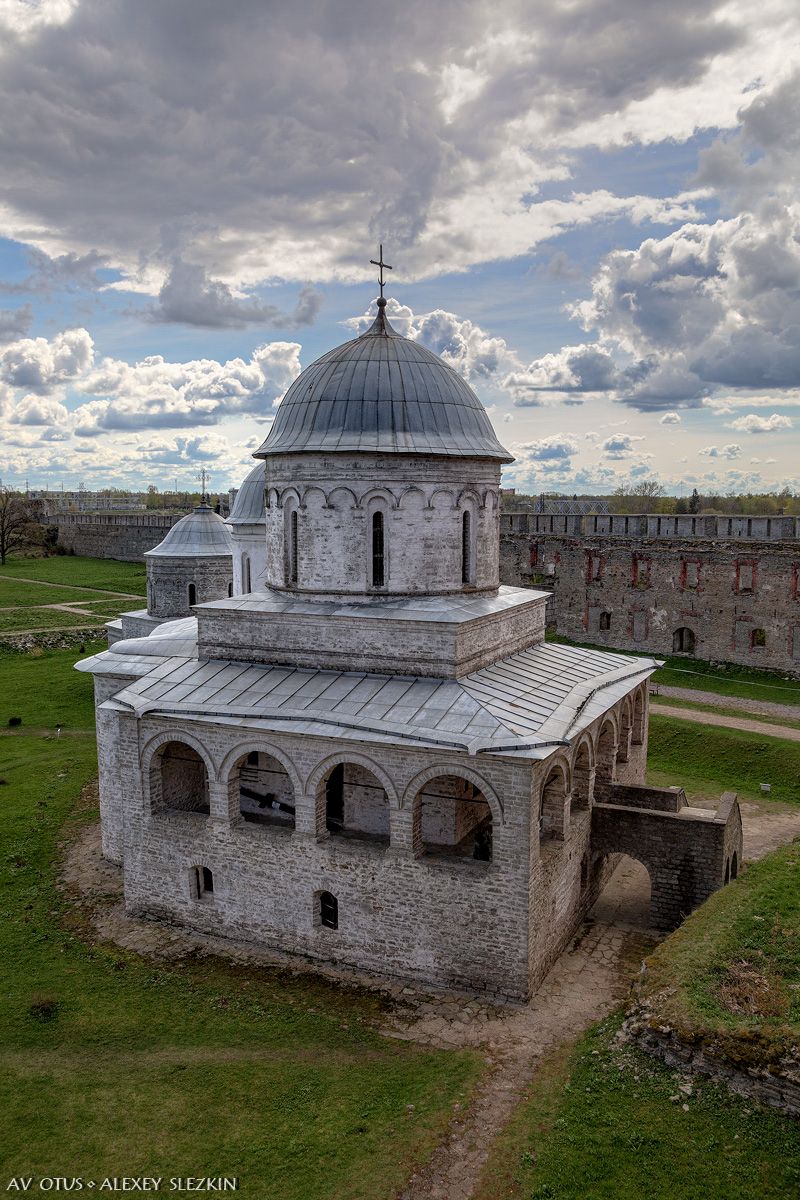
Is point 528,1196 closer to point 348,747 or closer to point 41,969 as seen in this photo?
point 348,747

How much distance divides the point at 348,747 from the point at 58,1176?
6.83m

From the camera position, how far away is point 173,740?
1593 centimetres

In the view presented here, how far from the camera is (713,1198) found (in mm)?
9094

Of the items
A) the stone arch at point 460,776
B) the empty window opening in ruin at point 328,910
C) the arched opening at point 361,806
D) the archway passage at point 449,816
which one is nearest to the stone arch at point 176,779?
the arched opening at point 361,806

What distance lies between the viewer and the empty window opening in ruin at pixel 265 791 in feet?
55.9

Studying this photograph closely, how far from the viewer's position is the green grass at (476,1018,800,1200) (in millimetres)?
9289

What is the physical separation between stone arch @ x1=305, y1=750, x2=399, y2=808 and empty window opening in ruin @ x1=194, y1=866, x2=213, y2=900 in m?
3.04

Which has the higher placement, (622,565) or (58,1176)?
(622,565)

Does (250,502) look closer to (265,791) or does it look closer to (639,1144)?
(265,791)

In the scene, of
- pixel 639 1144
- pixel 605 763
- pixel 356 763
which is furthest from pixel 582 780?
pixel 639 1144

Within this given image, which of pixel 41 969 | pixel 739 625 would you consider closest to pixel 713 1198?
pixel 41 969

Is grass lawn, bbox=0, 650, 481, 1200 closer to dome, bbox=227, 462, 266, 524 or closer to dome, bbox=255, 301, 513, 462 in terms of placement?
dome, bbox=255, 301, 513, 462

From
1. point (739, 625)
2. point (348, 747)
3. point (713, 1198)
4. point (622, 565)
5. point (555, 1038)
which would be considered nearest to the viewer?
point (713, 1198)

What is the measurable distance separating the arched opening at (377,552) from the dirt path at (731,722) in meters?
14.1
